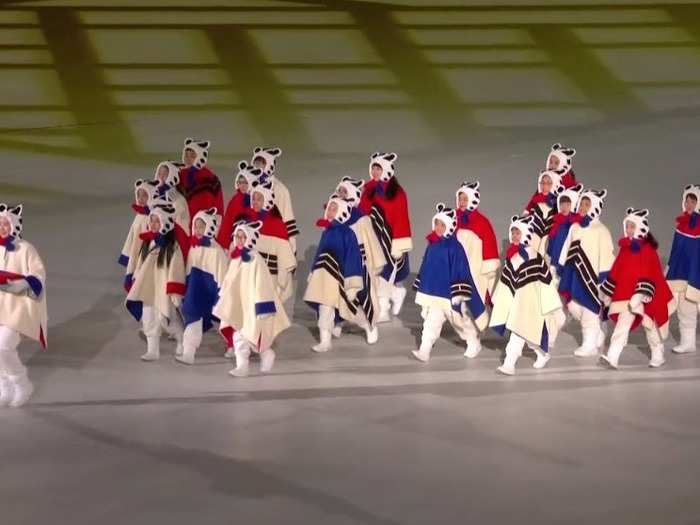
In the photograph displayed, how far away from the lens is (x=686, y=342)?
10.1 metres

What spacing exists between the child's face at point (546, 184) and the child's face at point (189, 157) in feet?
8.14

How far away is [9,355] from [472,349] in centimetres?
305

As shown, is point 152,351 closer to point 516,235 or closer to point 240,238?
point 240,238

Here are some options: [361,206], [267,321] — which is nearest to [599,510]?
[267,321]

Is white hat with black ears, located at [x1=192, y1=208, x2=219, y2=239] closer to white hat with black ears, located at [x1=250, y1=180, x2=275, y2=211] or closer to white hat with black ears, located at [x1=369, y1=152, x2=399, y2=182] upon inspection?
white hat with black ears, located at [x1=250, y1=180, x2=275, y2=211]

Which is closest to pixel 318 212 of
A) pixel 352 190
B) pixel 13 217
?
pixel 352 190

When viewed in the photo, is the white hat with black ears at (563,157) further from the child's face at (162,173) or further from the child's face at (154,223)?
the child's face at (154,223)

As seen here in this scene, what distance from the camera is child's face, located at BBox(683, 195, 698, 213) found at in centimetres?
1000

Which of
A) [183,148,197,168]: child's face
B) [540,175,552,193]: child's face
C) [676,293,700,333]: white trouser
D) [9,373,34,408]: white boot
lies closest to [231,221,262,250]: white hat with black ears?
[183,148,197,168]: child's face

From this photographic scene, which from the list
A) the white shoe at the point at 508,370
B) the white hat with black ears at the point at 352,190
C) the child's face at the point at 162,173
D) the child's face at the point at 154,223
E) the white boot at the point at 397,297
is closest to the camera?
the white shoe at the point at 508,370

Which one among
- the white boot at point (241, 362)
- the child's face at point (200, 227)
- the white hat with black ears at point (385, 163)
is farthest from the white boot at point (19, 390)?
the white hat with black ears at point (385, 163)

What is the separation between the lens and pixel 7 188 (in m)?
13.5

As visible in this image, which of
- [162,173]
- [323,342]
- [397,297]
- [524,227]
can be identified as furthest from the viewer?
[397,297]

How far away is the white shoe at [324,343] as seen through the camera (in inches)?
400
